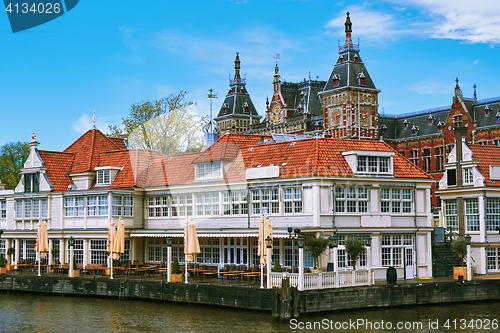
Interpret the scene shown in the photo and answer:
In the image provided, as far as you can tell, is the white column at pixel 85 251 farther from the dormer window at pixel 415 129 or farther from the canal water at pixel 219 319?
the dormer window at pixel 415 129

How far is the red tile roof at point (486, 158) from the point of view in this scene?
44.0 m

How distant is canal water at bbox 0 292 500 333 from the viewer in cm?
2828

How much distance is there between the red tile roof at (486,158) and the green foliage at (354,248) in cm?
1271

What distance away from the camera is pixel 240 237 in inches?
1587

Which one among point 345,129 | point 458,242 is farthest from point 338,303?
point 345,129

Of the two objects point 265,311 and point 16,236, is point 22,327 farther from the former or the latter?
point 16,236

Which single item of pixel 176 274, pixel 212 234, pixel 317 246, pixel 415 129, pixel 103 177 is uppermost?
pixel 415 129

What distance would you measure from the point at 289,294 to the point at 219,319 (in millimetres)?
3336

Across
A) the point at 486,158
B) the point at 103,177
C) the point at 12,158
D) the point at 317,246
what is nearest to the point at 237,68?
the point at 12,158

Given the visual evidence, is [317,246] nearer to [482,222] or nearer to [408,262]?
[408,262]

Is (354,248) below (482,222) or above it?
below

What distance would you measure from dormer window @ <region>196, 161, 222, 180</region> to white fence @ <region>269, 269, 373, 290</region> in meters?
11.6

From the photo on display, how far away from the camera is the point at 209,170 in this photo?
140 feet

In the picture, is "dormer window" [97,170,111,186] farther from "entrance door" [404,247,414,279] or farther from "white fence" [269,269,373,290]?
"entrance door" [404,247,414,279]
